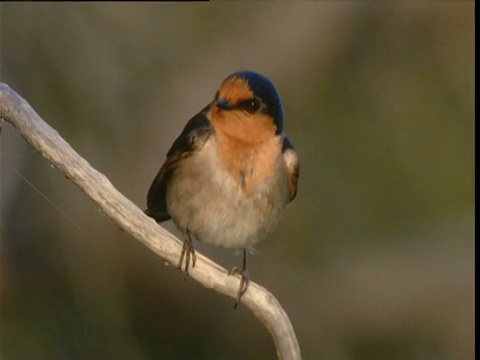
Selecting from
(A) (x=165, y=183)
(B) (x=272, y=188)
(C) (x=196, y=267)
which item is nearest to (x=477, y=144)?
(B) (x=272, y=188)

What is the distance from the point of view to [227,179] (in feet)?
4.58

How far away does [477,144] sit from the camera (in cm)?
159

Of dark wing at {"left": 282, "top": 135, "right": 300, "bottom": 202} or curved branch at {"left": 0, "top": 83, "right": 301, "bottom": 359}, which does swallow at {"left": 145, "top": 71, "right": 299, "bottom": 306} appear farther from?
curved branch at {"left": 0, "top": 83, "right": 301, "bottom": 359}

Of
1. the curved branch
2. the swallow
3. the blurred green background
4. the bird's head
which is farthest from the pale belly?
the blurred green background

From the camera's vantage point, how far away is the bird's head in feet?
3.89

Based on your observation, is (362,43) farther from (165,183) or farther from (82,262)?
(165,183)

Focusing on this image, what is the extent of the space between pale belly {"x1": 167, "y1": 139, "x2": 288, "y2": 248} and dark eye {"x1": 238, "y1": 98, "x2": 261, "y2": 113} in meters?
0.18

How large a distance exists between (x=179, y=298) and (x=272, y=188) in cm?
150

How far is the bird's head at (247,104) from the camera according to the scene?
3.89ft

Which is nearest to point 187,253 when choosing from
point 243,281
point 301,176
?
point 243,281

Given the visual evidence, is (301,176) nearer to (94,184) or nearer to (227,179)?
(227,179)

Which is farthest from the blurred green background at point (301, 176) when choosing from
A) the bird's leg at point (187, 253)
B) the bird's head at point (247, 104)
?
the bird's head at point (247, 104)

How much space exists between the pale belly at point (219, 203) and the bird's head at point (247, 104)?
118mm

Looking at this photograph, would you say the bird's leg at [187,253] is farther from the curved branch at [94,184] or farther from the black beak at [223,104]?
the black beak at [223,104]
